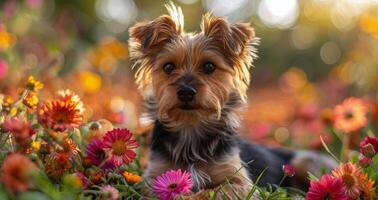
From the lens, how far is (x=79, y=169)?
12.2 feet

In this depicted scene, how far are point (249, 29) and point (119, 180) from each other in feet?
5.33

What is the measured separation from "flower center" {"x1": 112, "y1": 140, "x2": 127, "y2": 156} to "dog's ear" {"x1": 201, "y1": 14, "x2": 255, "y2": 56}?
1.38 m

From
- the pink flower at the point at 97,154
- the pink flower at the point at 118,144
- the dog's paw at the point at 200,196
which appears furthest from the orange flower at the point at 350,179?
the pink flower at the point at 97,154

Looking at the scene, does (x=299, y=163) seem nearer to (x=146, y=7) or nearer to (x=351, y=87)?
(x=351, y=87)

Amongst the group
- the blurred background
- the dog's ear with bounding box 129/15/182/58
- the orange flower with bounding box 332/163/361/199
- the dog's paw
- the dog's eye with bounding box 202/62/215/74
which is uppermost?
the dog's ear with bounding box 129/15/182/58

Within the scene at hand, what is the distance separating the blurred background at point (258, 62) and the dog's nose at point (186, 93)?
1.01 meters

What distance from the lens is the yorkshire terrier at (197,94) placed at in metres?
4.18

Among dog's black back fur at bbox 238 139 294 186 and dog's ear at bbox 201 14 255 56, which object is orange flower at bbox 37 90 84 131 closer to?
dog's ear at bbox 201 14 255 56

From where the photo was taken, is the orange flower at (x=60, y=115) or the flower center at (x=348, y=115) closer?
the orange flower at (x=60, y=115)

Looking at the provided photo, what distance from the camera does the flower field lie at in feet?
10.5

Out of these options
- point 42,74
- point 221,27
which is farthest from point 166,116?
point 42,74

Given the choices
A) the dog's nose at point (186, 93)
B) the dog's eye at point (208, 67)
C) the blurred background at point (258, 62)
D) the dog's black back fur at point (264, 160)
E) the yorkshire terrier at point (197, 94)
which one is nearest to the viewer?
the dog's nose at point (186, 93)

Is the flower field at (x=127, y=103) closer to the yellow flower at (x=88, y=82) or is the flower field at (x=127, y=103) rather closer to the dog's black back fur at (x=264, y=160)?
the yellow flower at (x=88, y=82)

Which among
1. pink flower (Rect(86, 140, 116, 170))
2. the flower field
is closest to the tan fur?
the flower field
